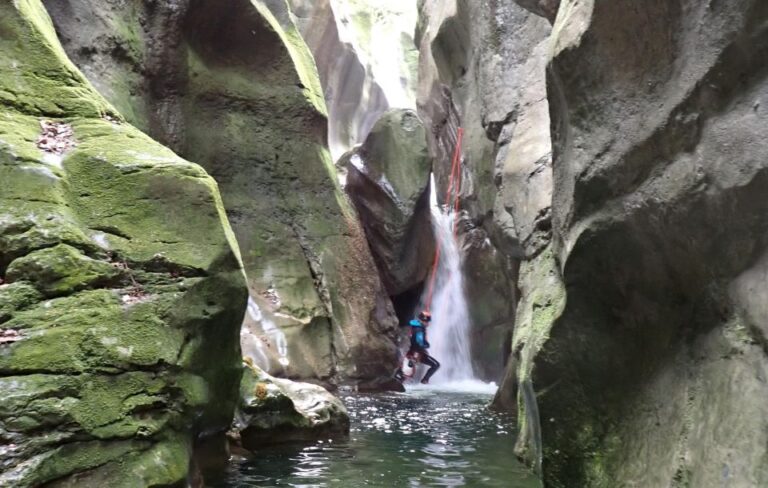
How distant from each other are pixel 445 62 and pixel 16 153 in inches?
485

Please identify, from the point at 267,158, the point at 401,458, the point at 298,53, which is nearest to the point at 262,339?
the point at 267,158

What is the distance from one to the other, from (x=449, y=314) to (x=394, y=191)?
4.61m

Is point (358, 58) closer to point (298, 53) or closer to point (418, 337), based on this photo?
point (298, 53)

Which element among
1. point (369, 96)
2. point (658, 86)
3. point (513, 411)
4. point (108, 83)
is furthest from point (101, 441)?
point (369, 96)

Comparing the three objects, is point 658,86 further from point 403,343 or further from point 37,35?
point 403,343

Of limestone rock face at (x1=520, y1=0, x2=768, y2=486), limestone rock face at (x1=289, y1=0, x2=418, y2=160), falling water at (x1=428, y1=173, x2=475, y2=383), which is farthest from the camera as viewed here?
limestone rock face at (x1=289, y1=0, x2=418, y2=160)

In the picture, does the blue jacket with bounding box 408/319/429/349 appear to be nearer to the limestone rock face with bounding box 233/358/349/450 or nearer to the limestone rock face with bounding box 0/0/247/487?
the limestone rock face with bounding box 233/358/349/450

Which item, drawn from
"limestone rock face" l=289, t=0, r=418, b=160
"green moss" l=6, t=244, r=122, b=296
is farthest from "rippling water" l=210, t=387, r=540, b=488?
"limestone rock face" l=289, t=0, r=418, b=160

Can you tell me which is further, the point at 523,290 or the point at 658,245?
the point at 523,290

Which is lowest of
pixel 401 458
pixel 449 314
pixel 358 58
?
pixel 401 458

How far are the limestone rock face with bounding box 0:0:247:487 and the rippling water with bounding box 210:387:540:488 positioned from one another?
0.98m

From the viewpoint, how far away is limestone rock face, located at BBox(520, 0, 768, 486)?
4031 mm

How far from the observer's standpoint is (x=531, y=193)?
27.5 ft

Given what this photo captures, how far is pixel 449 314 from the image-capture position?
21344 millimetres
